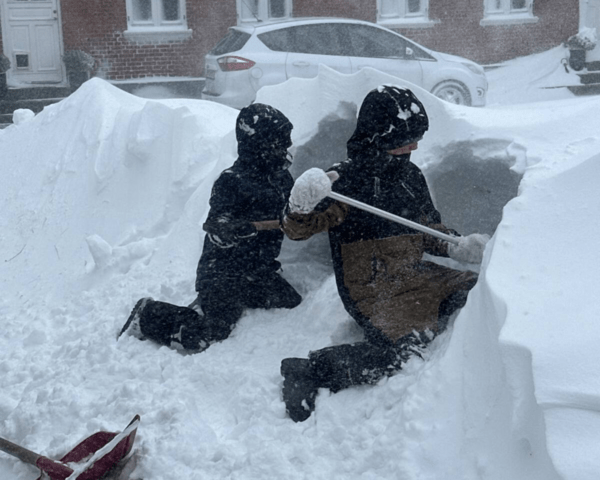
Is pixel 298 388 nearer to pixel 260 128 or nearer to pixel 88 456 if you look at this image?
pixel 88 456

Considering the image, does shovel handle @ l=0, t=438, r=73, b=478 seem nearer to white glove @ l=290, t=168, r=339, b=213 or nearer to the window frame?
white glove @ l=290, t=168, r=339, b=213

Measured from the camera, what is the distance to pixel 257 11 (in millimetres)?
14031

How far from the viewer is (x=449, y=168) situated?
3.81 metres

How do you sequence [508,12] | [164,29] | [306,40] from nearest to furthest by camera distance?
[306,40]
[164,29]
[508,12]

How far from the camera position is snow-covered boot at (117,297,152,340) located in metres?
3.65

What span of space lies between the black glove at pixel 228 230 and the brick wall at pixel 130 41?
10.6 metres

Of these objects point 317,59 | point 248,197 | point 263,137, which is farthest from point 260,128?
point 317,59

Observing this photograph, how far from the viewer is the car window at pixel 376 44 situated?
Answer: 1058 centimetres

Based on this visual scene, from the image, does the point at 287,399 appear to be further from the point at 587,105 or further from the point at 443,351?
the point at 587,105

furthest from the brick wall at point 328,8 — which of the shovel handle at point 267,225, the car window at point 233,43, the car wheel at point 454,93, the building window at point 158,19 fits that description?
the shovel handle at point 267,225

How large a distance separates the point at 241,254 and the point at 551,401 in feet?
6.85

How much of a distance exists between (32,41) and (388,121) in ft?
38.1

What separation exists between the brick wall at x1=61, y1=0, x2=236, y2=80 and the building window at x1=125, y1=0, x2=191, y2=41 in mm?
131

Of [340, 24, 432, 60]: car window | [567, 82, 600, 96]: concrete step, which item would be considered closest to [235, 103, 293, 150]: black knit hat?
[340, 24, 432, 60]: car window
